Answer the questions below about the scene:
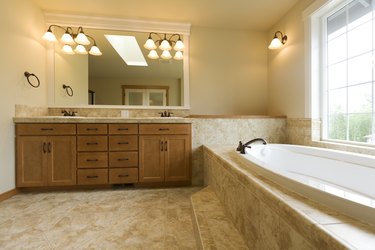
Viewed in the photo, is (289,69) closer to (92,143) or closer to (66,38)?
(92,143)

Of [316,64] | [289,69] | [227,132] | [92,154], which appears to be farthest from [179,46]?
[92,154]

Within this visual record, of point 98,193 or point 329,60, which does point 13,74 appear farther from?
point 329,60

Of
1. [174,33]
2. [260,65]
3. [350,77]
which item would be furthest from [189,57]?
[350,77]

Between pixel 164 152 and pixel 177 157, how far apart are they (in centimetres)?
17

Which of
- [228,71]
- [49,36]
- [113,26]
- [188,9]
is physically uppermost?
[188,9]

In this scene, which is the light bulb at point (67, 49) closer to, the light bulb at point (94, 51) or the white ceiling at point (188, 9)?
the light bulb at point (94, 51)

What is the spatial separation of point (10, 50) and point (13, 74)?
0.80 feet

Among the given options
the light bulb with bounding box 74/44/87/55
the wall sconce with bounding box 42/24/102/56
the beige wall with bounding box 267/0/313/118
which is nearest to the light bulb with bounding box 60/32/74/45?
the wall sconce with bounding box 42/24/102/56

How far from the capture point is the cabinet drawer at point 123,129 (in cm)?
224

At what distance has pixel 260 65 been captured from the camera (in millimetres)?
3062

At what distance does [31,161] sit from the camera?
2.12m

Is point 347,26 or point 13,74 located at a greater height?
point 347,26

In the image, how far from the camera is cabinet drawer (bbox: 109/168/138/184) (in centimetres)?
224

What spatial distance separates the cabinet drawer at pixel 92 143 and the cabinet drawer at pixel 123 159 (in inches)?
5.3
